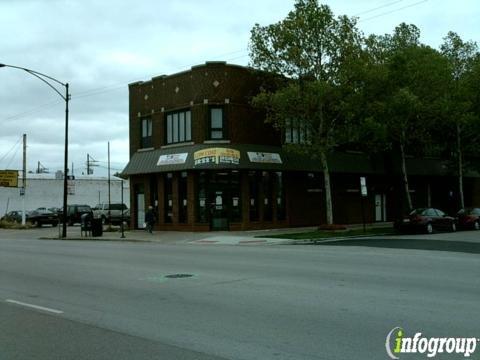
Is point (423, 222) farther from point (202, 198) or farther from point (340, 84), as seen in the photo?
point (202, 198)

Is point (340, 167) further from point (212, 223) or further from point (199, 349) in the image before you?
point (199, 349)

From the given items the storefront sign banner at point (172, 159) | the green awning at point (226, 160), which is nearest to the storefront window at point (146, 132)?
the green awning at point (226, 160)

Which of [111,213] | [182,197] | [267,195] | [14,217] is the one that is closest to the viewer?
[182,197]

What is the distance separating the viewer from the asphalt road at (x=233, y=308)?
658 cm

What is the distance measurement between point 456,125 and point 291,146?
1456 centimetres

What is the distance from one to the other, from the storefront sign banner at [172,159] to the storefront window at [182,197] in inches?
34.2

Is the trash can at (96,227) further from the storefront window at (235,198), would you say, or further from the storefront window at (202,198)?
the storefront window at (235,198)

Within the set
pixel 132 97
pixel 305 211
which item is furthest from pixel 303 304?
pixel 132 97

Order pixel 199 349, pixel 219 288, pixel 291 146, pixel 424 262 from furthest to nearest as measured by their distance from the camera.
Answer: pixel 291 146 < pixel 424 262 < pixel 219 288 < pixel 199 349

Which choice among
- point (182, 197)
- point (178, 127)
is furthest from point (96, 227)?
point (178, 127)

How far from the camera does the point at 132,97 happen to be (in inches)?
1455

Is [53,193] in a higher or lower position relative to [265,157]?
lower

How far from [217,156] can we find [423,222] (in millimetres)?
11450

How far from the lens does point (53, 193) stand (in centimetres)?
6506
